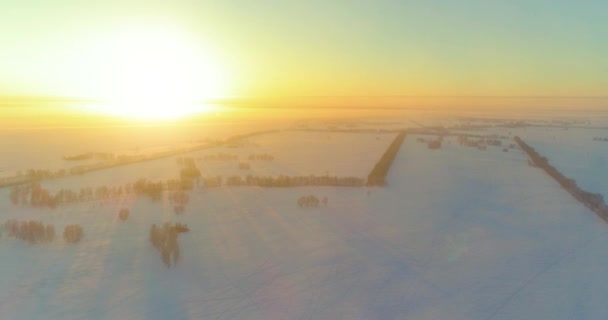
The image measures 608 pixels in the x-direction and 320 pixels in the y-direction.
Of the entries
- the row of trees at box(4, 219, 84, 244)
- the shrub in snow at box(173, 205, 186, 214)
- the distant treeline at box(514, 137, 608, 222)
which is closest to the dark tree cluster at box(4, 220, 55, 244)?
the row of trees at box(4, 219, 84, 244)

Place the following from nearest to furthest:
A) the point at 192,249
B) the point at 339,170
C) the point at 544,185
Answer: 1. the point at 192,249
2. the point at 544,185
3. the point at 339,170

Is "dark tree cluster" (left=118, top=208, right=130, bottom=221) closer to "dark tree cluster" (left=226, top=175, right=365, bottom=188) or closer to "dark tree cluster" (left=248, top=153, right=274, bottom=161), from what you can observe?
"dark tree cluster" (left=226, top=175, right=365, bottom=188)

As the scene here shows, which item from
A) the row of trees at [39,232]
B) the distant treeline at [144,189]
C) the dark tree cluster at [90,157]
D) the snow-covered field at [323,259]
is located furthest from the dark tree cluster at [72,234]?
the dark tree cluster at [90,157]

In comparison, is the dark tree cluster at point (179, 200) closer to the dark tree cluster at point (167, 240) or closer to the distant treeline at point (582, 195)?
the dark tree cluster at point (167, 240)

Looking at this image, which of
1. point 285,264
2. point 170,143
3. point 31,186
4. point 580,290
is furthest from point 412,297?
point 170,143

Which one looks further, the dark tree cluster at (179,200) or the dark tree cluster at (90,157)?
the dark tree cluster at (90,157)

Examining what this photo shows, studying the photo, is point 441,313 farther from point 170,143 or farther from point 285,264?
point 170,143

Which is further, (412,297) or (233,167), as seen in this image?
(233,167)
